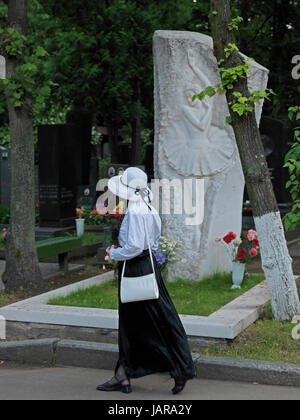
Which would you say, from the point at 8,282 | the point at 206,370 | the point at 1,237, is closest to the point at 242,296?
the point at 206,370

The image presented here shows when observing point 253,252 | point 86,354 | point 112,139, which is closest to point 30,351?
point 86,354

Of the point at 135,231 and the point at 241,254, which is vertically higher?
the point at 135,231

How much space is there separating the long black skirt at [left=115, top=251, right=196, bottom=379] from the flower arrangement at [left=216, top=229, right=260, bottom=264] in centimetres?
285

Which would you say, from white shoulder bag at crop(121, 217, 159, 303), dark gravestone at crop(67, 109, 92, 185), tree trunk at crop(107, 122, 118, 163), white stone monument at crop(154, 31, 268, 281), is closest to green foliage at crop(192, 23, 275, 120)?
white stone monument at crop(154, 31, 268, 281)

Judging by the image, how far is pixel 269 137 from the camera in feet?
55.8

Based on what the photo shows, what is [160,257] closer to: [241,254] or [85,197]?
[241,254]

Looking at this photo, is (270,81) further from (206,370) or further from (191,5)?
(206,370)

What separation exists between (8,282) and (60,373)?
2.97m

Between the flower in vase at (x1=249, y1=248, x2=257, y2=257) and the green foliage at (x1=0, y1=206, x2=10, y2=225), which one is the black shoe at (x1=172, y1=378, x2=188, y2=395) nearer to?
the flower in vase at (x1=249, y1=248, x2=257, y2=257)

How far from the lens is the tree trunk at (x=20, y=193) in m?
8.50

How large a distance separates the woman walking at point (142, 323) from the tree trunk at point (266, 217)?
1.86 m

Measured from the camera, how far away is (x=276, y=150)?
55.2 ft

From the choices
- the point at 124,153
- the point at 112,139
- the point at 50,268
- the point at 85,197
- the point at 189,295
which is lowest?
the point at 50,268

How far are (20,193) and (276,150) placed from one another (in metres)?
9.84
